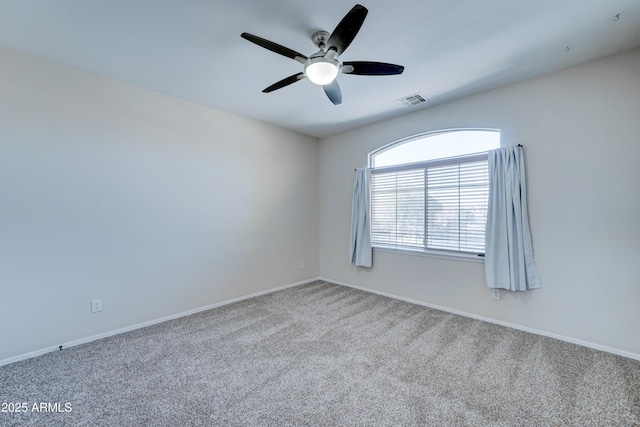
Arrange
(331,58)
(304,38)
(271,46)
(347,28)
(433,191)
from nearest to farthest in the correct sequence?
(347,28), (271,46), (331,58), (304,38), (433,191)

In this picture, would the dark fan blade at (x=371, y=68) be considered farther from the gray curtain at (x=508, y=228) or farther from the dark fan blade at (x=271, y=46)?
the gray curtain at (x=508, y=228)

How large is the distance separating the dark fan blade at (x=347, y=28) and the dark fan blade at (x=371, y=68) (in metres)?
0.19

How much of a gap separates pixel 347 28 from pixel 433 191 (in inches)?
99.0

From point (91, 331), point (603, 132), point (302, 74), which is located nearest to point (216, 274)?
point (91, 331)

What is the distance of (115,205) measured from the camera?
9.12 ft

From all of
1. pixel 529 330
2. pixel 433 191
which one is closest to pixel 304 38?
pixel 433 191

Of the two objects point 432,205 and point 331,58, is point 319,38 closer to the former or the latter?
point 331,58

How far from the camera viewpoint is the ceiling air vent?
320 cm

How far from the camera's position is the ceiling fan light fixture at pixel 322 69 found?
1.92 m

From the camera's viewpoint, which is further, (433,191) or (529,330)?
(433,191)

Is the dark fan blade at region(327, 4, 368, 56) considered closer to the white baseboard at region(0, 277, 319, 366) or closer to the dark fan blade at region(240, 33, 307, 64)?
the dark fan blade at region(240, 33, 307, 64)

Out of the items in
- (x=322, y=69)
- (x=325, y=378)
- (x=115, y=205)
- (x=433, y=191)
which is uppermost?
(x=322, y=69)

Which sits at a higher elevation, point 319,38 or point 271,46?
point 319,38

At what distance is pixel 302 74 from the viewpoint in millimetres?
2145
